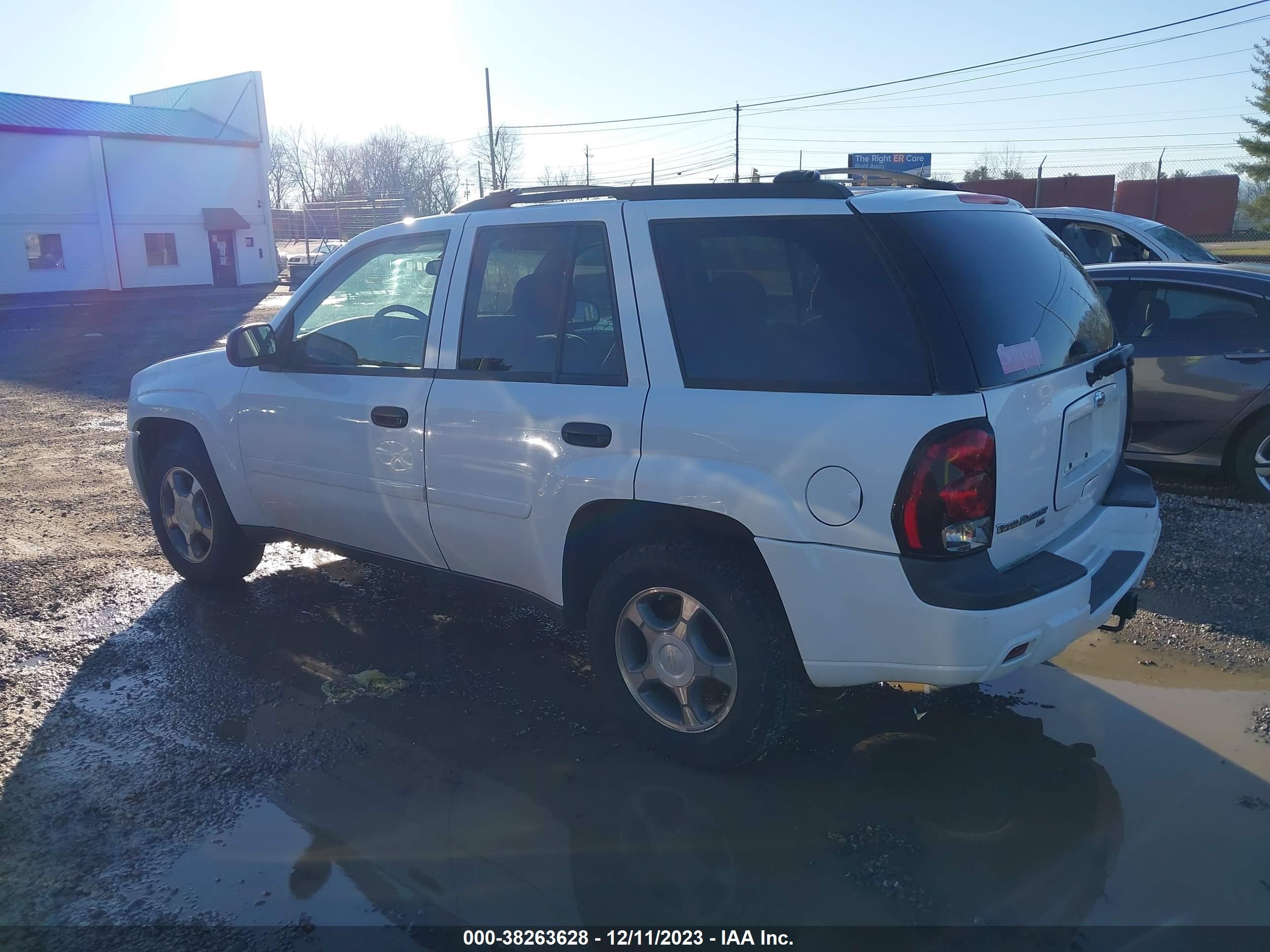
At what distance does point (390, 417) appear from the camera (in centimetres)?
415

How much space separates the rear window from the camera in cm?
299

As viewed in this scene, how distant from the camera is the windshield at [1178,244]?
30.9 ft

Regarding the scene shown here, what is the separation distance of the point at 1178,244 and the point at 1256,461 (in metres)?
4.31

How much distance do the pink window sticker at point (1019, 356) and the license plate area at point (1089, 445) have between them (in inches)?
9.0

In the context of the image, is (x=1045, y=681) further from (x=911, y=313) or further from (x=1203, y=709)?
(x=911, y=313)

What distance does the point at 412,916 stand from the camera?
9.30 ft

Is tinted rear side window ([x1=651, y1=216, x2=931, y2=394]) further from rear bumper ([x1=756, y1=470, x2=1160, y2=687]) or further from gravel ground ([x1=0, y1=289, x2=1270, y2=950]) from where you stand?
gravel ground ([x1=0, y1=289, x2=1270, y2=950])

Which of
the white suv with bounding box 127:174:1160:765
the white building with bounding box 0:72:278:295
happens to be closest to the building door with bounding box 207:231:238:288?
the white building with bounding box 0:72:278:295

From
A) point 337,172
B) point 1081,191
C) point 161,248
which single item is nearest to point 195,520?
point 1081,191

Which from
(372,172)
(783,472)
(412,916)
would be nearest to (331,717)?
(412,916)

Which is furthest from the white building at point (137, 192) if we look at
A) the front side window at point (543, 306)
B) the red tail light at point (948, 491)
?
the red tail light at point (948, 491)

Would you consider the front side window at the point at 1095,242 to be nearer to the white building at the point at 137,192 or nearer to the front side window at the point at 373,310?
the front side window at the point at 373,310

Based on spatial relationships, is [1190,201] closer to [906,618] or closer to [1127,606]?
[1127,606]

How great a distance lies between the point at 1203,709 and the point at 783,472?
2.22 meters
